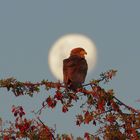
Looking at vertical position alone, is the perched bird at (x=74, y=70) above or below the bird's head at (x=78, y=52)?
below

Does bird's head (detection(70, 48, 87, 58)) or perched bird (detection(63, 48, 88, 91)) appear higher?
bird's head (detection(70, 48, 87, 58))

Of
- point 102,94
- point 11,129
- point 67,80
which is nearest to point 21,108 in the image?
point 11,129

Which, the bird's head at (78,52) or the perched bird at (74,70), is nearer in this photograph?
the perched bird at (74,70)

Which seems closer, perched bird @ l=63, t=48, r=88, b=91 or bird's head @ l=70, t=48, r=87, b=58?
perched bird @ l=63, t=48, r=88, b=91

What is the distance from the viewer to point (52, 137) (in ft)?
22.4

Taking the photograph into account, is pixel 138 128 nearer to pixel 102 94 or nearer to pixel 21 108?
pixel 102 94

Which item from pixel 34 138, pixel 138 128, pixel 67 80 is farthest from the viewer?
pixel 67 80

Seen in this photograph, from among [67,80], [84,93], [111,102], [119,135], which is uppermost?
[67,80]

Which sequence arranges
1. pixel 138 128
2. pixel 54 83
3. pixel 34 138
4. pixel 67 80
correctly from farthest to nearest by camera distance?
pixel 67 80
pixel 34 138
pixel 54 83
pixel 138 128

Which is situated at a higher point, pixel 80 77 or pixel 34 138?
pixel 80 77

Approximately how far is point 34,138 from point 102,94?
1.88 metres

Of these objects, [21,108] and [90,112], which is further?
[21,108]

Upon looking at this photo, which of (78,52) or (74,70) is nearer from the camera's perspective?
(74,70)

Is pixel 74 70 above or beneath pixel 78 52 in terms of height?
beneath
